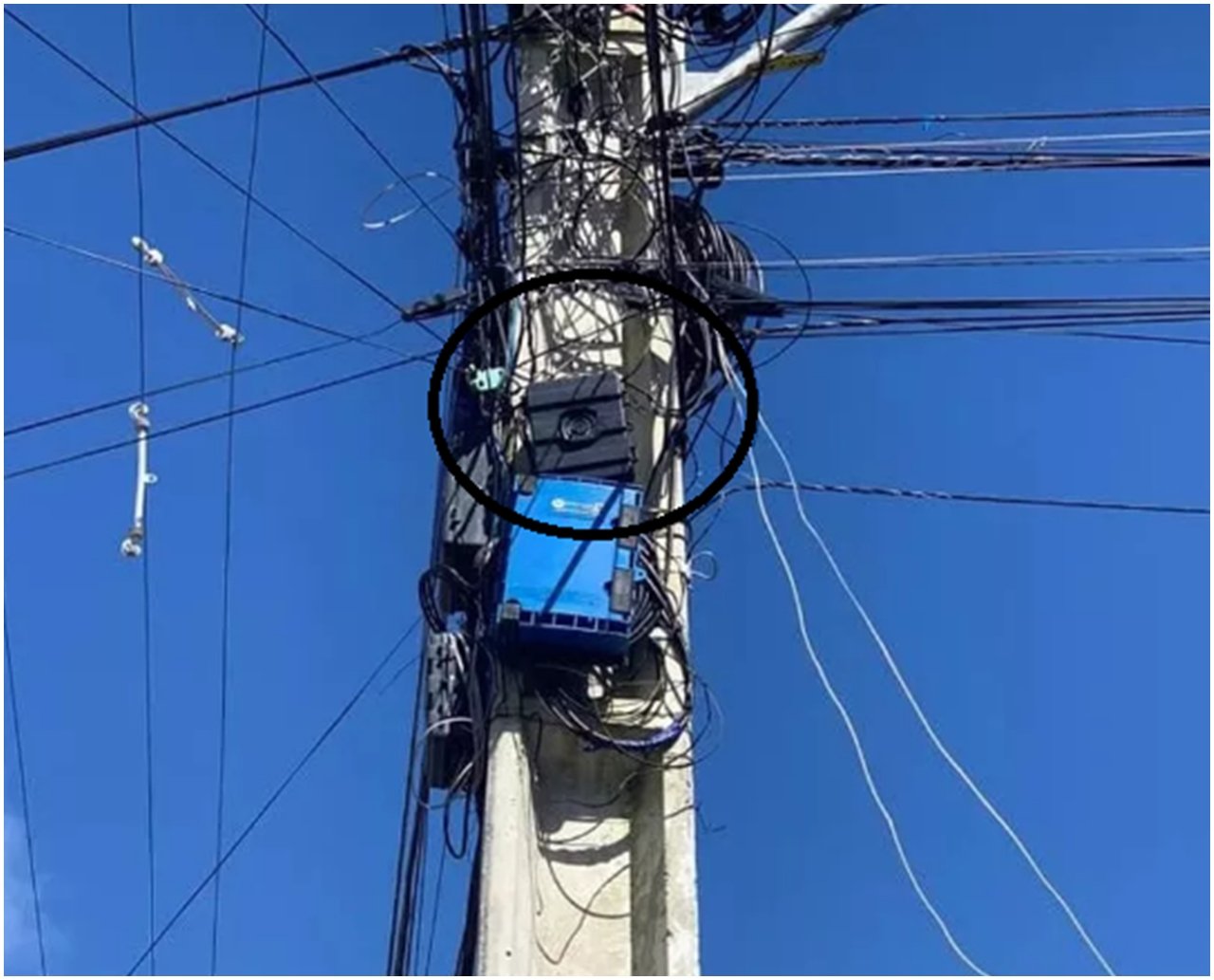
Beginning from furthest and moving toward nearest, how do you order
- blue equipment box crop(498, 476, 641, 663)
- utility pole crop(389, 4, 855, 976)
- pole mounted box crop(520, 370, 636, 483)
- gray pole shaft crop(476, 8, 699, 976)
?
pole mounted box crop(520, 370, 636, 483)
blue equipment box crop(498, 476, 641, 663)
utility pole crop(389, 4, 855, 976)
gray pole shaft crop(476, 8, 699, 976)

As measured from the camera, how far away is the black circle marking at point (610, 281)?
4.50 meters

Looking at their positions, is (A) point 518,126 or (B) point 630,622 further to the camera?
(A) point 518,126

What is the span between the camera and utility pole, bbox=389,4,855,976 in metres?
4.29

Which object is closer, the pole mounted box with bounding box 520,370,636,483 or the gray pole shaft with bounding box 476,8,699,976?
the gray pole shaft with bounding box 476,8,699,976

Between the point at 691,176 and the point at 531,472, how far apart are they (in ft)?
5.20

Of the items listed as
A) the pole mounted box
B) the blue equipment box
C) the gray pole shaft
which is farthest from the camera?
the pole mounted box

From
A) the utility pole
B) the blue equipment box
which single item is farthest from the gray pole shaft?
the blue equipment box

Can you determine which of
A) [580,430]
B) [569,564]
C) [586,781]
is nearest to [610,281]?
[580,430]

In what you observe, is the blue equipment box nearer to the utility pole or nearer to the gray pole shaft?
the utility pole

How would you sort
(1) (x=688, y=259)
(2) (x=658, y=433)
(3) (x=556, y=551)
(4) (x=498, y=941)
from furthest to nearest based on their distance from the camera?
(1) (x=688, y=259)
(2) (x=658, y=433)
(3) (x=556, y=551)
(4) (x=498, y=941)

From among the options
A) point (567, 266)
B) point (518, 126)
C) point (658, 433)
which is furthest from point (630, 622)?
point (518, 126)

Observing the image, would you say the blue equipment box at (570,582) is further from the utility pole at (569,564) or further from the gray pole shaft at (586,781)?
the gray pole shaft at (586,781)

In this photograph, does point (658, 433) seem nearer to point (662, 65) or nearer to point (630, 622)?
point (630, 622)

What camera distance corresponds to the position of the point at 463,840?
4.75 m
